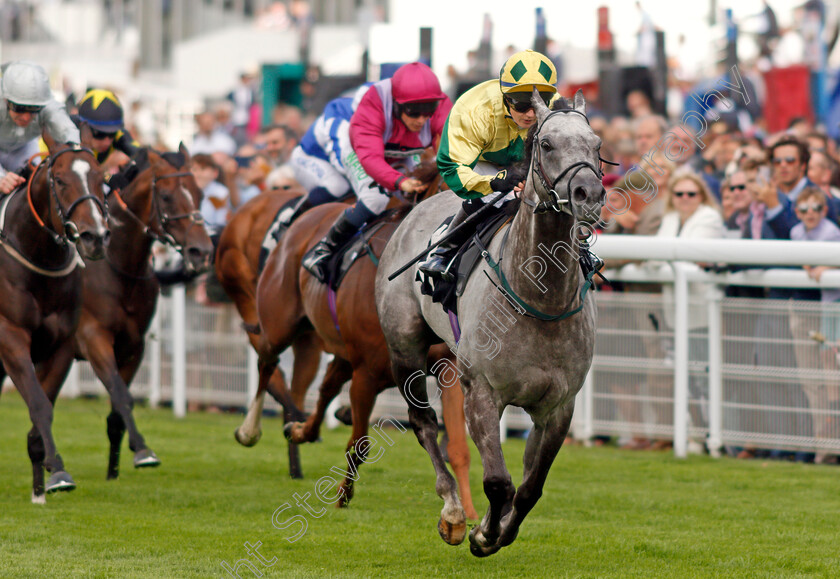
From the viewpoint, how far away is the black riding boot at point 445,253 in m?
5.22

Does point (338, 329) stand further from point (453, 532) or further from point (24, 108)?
point (24, 108)

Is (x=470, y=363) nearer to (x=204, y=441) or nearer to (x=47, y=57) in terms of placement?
(x=204, y=441)

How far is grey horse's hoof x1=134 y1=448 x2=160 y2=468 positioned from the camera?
6.77 metres

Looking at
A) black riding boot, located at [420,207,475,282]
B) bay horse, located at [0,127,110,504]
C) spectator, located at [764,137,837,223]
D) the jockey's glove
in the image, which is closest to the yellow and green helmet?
the jockey's glove

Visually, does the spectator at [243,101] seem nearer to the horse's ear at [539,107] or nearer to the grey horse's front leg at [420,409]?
the grey horse's front leg at [420,409]

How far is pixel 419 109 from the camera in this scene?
6379mm

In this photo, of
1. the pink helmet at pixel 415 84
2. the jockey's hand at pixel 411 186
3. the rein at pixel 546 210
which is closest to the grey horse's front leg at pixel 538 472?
the rein at pixel 546 210

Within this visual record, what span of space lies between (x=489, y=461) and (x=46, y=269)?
2893 millimetres

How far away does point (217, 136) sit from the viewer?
50.5 ft

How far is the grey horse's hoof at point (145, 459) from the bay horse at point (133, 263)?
427 millimetres

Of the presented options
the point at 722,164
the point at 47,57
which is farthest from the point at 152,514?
the point at 47,57

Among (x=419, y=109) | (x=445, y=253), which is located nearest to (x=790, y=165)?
(x=419, y=109)

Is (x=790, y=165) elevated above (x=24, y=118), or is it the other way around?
(x=24, y=118)

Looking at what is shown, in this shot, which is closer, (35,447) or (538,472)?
(538,472)
